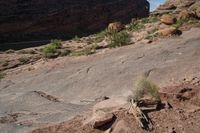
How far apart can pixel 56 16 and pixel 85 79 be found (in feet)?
92.8

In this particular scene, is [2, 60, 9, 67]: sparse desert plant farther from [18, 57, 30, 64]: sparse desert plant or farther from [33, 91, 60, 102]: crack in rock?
[33, 91, 60, 102]: crack in rock

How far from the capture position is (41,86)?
1670 centimetres

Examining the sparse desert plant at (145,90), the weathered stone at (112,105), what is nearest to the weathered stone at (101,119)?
the weathered stone at (112,105)

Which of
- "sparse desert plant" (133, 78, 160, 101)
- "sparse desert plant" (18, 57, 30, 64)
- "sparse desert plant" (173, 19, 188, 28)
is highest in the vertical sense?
"sparse desert plant" (133, 78, 160, 101)

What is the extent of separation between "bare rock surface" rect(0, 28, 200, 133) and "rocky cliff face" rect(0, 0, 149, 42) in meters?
18.6

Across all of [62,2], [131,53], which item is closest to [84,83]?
[131,53]

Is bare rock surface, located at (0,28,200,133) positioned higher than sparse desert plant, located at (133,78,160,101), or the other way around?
sparse desert plant, located at (133,78,160,101)

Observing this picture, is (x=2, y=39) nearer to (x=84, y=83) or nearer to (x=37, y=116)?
(x=84, y=83)

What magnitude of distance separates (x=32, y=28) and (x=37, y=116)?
29704 millimetres

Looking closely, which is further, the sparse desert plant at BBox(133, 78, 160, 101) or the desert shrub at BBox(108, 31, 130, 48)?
the desert shrub at BBox(108, 31, 130, 48)

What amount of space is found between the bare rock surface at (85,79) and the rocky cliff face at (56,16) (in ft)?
61.2

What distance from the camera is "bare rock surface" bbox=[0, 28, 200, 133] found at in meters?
Answer: 12.0

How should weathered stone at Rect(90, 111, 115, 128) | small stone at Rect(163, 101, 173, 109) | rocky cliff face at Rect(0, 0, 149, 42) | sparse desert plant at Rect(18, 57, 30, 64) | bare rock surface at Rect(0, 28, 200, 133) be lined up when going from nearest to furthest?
weathered stone at Rect(90, 111, 115, 128)
small stone at Rect(163, 101, 173, 109)
bare rock surface at Rect(0, 28, 200, 133)
sparse desert plant at Rect(18, 57, 30, 64)
rocky cliff face at Rect(0, 0, 149, 42)

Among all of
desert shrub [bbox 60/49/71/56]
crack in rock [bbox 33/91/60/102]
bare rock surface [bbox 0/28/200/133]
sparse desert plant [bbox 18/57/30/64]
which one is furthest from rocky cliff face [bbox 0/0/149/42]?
crack in rock [bbox 33/91/60/102]
